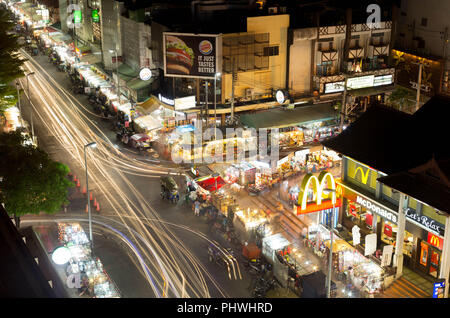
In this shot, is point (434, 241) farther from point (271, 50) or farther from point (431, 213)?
point (271, 50)

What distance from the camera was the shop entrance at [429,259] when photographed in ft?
113

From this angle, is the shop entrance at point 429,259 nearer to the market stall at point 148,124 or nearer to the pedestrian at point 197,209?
the pedestrian at point 197,209

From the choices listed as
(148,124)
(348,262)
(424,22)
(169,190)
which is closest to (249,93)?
(148,124)

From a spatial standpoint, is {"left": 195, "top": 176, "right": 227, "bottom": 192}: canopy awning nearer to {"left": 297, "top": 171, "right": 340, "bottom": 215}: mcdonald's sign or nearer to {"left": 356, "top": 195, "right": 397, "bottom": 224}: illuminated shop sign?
{"left": 297, "top": 171, "right": 340, "bottom": 215}: mcdonald's sign

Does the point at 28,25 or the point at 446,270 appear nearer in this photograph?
the point at 446,270

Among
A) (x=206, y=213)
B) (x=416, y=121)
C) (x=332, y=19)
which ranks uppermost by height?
(x=332, y=19)

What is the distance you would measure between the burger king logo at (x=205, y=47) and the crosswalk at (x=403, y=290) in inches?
1191

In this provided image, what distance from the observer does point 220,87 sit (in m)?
58.3

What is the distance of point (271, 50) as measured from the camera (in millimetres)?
58812

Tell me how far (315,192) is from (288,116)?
2340 cm

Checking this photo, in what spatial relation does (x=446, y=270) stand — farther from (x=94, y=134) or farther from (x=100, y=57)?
(x=100, y=57)

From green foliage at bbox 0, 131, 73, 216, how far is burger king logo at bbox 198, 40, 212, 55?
72.0 feet
